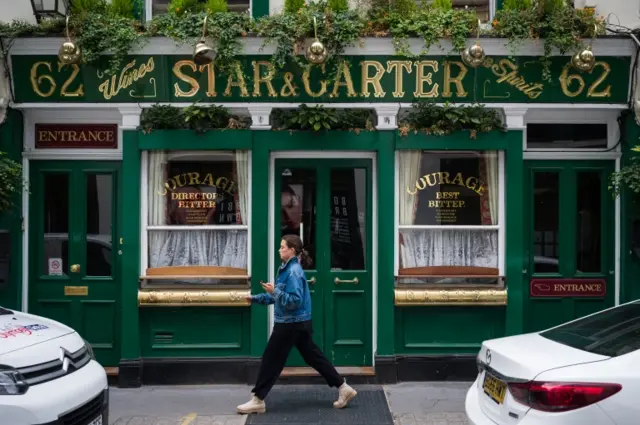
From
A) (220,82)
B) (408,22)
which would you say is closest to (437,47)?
(408,22)

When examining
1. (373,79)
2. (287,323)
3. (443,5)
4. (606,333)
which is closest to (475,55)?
(443,5)

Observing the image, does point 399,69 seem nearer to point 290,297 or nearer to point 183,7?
point 183,7

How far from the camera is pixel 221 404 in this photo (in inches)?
312

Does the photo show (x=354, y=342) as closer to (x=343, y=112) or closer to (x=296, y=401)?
(x=296, y=401)

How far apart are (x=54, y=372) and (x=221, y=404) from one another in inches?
107

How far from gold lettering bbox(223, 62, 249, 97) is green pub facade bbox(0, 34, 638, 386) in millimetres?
17

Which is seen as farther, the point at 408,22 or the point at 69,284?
the point at 69,284

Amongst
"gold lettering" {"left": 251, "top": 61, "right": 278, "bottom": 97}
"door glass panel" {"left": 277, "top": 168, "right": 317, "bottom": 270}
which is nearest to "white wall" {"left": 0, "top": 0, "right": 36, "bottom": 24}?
"gold lettering" {"left": 251, "top": 61, "right": 278, "bottom": 97}

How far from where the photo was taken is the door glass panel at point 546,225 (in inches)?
362

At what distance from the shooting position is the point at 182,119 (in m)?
8.63

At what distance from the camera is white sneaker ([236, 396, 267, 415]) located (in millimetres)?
7438

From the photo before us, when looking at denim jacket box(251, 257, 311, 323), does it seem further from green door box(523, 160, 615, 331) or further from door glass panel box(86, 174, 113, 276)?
green door box(523, 160, 615, 331)

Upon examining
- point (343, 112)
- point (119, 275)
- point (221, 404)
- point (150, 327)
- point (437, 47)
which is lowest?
point (221, 404)

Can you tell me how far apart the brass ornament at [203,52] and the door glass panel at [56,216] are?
233cm
